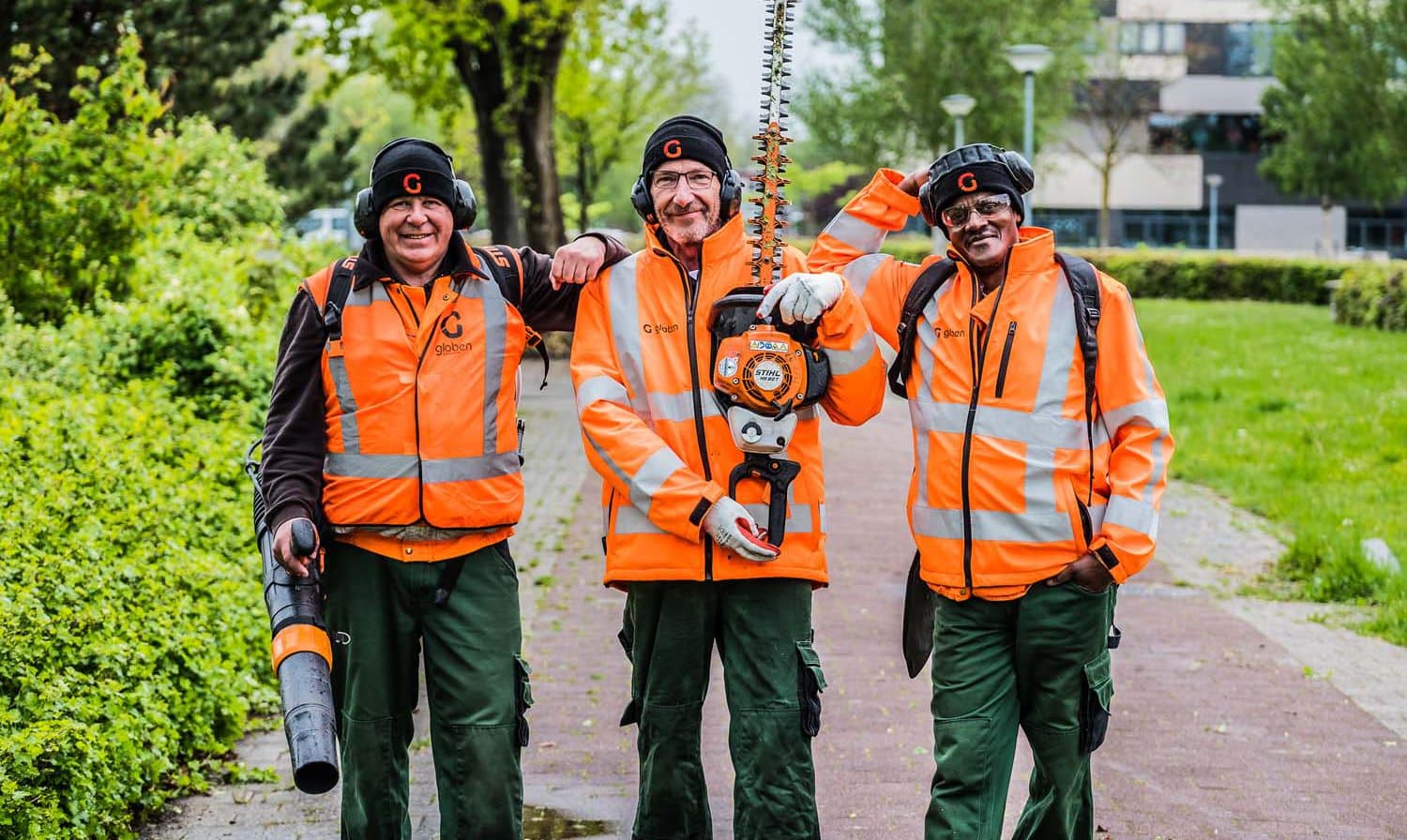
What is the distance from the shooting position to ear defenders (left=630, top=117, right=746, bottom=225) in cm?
454

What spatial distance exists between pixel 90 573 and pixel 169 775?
29.8 inches

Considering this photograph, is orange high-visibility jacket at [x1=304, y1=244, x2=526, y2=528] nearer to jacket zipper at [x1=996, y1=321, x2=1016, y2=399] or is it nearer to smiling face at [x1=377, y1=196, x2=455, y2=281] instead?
smiling face at [x1=377, y1=196, x2=455, y2=281]

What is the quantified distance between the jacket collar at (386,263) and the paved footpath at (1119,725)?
1.93m

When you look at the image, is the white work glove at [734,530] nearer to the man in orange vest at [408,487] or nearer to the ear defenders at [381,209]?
the man in orange vest at [408,487]

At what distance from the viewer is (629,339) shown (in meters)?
4.52

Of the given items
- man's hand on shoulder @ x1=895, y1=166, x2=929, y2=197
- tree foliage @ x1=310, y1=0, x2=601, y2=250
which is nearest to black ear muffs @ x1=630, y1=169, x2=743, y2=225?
man's hand on shoulder @ x1=895, y1=166, x2=929, y2=197

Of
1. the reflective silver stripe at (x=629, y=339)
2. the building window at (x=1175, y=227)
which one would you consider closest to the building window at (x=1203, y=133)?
the building window at (x=1175, y=227)

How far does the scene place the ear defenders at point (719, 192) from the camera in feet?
14.9

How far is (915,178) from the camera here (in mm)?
4750

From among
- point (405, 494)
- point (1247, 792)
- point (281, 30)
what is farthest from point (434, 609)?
point (281, 30)

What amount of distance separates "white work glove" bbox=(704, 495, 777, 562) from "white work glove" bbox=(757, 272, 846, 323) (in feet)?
1.72

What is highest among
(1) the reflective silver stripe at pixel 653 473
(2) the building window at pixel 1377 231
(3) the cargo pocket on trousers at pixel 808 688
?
(2) the building window at pixel 1377 231

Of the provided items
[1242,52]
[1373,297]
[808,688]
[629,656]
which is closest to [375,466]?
[629,656]

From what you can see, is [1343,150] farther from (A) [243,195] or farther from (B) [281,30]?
(A) [243,195]
